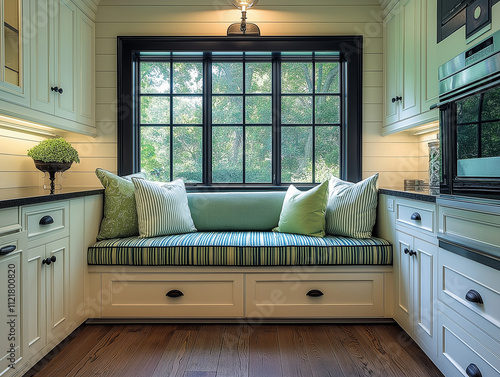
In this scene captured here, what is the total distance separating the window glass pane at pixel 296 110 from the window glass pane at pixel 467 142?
62.8 inches

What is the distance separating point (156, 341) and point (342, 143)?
211 cm

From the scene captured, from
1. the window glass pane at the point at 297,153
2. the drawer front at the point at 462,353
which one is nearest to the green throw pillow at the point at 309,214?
the window glass pane at the point at 297,153

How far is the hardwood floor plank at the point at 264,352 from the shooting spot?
1.75m

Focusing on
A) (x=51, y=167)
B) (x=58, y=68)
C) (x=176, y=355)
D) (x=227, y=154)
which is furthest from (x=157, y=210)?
(x=58, y=68)

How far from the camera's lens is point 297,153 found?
10.1ft

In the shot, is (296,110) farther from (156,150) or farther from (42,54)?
(42,54)

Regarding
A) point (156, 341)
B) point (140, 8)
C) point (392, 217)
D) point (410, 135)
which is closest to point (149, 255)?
point (156, 341)

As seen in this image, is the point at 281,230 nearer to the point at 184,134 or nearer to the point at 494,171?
the point at 184,134

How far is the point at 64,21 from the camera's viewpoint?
2.51m

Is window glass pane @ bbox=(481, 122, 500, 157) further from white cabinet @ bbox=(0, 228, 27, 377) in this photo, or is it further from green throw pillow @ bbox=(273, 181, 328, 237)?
white cabinet @ bbox=(0, 228, 27, 377)

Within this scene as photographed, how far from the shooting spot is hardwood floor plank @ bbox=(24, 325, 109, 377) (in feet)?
5.75

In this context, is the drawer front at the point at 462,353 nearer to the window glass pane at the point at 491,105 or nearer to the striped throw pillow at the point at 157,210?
the window glass pane at the point at 491,105

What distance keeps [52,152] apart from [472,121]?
236 centimetres

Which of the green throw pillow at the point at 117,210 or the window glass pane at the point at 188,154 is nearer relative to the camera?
the green throw pillow at the point at 117,210
